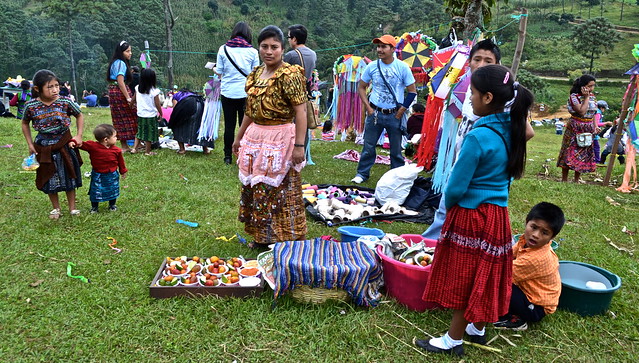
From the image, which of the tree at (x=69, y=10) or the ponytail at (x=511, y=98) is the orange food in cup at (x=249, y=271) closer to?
the ponytail at (x=511, y=98)

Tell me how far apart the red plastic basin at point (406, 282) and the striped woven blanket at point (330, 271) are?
7cm

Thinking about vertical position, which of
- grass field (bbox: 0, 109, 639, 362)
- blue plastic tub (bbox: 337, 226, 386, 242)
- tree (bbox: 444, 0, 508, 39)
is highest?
tree (bbox: 444, 0, 508, 39)

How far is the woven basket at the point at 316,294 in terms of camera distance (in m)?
2.80

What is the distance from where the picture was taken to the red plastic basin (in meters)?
2.75

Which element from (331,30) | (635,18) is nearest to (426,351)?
(331,30)

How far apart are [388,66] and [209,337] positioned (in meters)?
4.26

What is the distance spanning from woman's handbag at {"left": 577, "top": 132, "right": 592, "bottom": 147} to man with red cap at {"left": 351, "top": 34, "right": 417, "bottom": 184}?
2.96 m

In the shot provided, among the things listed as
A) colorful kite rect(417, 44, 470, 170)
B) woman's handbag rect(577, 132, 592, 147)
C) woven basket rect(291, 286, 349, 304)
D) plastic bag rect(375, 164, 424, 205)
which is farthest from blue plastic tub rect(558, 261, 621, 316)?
woman's handbag rect(577, 132, 592, 147)

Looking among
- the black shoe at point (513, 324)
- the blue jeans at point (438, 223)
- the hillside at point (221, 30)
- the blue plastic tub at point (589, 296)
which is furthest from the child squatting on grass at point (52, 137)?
the hillside at point (221, 30)

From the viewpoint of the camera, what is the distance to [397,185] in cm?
504

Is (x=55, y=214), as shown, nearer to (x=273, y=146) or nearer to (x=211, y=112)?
(x=273, y=146)

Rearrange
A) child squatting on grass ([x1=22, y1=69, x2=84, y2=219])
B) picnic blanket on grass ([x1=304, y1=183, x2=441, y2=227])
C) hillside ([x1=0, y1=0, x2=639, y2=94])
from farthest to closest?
1. hillside ([x1=0, y1=0, x2=639, y2=94])
2. picnic blanket on grass ([x1=304, y1=183, x2=441, y2=227])
3. child squatting on grass ([x1=22, y1=69, x2=84, y2=219])

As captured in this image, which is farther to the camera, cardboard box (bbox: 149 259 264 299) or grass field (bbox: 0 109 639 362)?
cardboard box (bbox: 149 259 264 299)

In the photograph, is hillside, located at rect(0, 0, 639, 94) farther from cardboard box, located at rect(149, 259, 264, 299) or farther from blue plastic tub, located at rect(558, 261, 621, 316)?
blue plastic tub, located at rect(558, 261, 621, 316)
